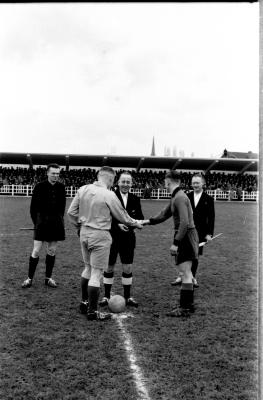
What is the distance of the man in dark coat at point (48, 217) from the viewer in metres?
6.23

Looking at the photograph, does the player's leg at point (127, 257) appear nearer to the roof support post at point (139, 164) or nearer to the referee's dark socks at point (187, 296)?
the referee's dark socks at point (187, 296)

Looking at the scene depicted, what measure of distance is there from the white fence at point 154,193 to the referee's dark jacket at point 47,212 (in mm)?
27231

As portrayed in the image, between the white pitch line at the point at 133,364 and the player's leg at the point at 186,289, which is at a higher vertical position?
the player's leg at the point at 186,289

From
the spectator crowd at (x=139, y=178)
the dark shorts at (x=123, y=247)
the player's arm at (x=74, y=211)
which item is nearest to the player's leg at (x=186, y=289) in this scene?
the dark shorts at (x=123, y=247)

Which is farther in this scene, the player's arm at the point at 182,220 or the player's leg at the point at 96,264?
the player's arm at the point at 182,220

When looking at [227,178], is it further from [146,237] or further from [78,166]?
[146,237]

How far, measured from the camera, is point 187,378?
11.1 feet

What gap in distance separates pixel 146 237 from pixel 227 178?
1135 inches

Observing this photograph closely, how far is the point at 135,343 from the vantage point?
4125 millimetres

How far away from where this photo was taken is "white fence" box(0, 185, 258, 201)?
3438 centimetres

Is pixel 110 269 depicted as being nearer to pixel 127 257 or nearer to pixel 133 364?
pixel 127 257

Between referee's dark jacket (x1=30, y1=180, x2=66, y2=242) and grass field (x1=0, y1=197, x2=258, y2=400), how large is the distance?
81cm

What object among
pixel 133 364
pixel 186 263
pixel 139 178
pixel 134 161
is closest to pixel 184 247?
pixel 186 263

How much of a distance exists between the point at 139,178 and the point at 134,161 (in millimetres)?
1837
